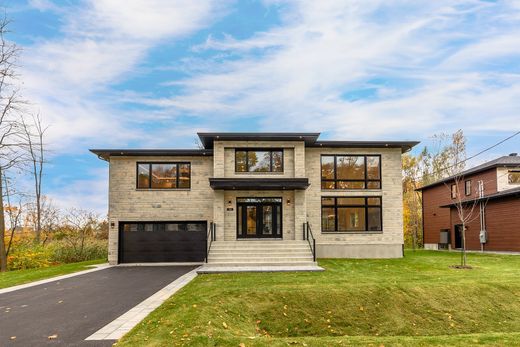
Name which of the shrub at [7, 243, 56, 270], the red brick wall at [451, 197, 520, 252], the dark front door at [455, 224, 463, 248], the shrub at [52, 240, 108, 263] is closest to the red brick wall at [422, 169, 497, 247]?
the dark front door at [455, 224, 463, 248]

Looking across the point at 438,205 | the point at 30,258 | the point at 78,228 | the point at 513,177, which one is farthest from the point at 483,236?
the point at 30,258

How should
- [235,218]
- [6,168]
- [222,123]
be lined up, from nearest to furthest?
1. [235,218]
2. [6,168]
3. [222,123]

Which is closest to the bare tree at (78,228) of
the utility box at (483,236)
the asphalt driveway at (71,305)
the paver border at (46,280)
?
the paver border at (46,280)

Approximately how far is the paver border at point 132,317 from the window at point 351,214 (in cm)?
947

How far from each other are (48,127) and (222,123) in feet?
45.0

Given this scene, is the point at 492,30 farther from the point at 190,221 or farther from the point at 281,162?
the point at 190,221

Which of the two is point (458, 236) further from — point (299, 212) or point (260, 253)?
point (260, 253)

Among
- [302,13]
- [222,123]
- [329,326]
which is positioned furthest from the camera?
[222,123]

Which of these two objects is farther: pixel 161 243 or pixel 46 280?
pixel 161 243

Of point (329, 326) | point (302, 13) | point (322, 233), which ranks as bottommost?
point (329, 326)

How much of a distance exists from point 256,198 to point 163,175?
480cm

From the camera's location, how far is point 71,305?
8.69m

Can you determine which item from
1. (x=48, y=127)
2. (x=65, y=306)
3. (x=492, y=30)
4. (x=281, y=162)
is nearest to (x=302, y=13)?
(x=281, y=162)

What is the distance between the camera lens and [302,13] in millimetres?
15273
